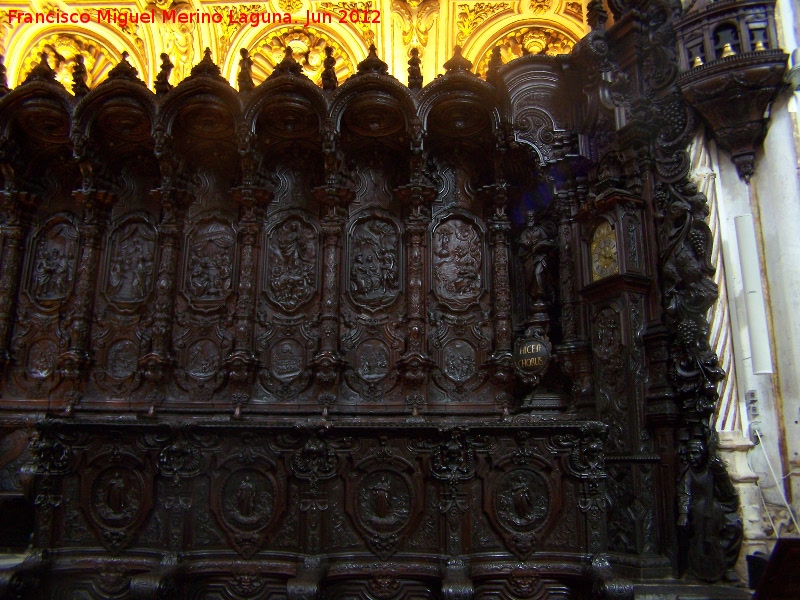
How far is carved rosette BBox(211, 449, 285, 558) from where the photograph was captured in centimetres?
563

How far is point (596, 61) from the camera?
6.86 meters

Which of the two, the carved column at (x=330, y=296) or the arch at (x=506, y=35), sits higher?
the arch at (x=506, y=35)

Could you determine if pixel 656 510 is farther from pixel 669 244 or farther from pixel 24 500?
pixel 24 500

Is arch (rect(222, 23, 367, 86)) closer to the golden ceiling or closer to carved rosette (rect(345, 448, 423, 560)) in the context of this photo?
the golden ceiling

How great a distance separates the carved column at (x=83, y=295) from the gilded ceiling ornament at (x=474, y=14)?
5.05 m

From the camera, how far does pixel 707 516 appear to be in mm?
5340

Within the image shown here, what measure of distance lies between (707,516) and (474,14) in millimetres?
6656

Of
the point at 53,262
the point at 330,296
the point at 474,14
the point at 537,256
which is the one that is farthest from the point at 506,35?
the point at 53,262

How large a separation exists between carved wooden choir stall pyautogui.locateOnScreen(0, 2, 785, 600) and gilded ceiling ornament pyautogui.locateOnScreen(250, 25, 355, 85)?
5.03 ft

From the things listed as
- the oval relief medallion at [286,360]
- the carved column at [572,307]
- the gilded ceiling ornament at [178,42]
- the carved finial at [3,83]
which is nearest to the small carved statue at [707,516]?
the carved column at [572,307]

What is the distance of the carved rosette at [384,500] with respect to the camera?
560cm

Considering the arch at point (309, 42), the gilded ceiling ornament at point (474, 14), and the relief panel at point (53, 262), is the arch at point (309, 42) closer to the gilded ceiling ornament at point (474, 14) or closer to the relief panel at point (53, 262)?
the gilded ceiling ornament at point (474, 14)

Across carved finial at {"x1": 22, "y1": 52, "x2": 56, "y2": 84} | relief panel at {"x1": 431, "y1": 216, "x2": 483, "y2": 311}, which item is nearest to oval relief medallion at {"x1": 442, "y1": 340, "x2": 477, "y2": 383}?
relief panel at {"x1": 431, "y1": 216, "x2": 483, "y2": 311}

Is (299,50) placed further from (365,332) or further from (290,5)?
(365,332)
